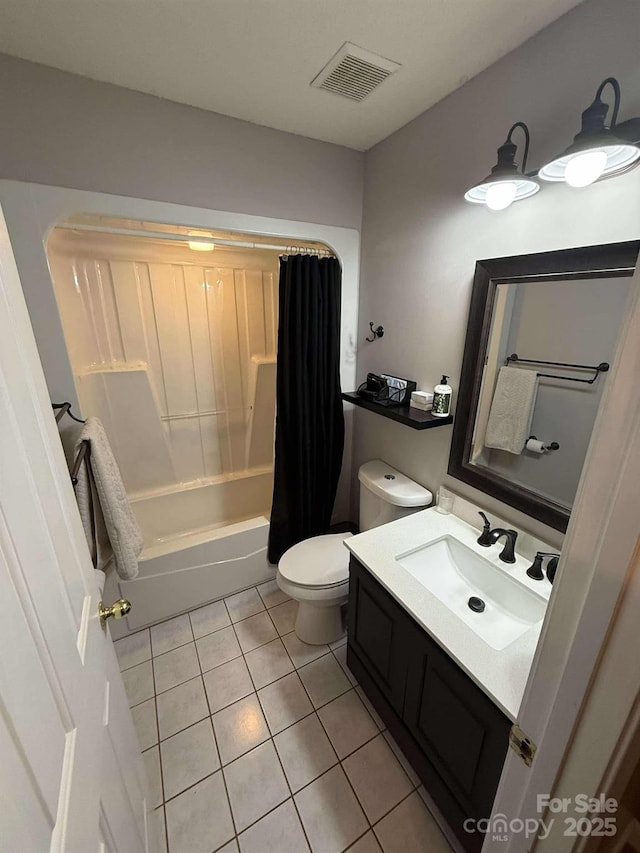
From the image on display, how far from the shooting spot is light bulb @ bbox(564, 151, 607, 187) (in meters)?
0.85

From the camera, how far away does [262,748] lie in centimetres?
135

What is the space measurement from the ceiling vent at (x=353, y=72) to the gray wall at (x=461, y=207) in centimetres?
30

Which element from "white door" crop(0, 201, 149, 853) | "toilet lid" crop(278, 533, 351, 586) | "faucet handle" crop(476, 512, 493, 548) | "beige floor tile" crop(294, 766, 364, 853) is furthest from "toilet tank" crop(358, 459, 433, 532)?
"white door" crop(0, 201, 149, 853)

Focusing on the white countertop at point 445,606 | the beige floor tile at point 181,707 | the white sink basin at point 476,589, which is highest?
the white countertop at point 445,606

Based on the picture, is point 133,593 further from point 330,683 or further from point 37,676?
point 37,676

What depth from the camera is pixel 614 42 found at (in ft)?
2.95

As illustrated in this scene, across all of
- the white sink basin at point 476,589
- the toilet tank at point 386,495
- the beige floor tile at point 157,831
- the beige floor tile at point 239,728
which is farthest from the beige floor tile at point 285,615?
the white sink basin at point 476,589

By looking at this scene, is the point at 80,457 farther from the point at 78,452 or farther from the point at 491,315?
the point at 491,315

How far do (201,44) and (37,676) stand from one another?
1712mm

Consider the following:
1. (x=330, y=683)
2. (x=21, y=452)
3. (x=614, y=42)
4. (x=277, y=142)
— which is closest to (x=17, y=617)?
(x=21, y=452)

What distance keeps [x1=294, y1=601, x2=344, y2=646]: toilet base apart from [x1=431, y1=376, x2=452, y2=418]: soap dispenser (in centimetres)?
107

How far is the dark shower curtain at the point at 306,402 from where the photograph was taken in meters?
1.79

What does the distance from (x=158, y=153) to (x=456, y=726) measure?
2.32m

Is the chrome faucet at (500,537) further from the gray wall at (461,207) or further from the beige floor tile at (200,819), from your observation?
the beige floor tile at (200,819)
